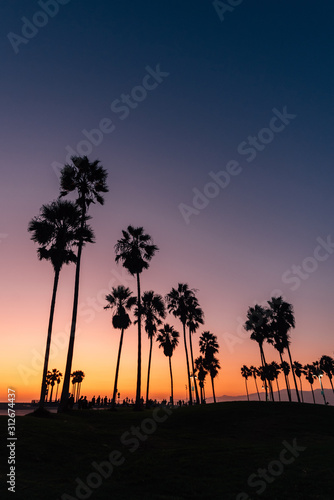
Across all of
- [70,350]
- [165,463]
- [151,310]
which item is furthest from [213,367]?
[165,463]

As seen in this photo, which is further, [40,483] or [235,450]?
[235,450]

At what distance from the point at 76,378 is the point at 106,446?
2557 inches

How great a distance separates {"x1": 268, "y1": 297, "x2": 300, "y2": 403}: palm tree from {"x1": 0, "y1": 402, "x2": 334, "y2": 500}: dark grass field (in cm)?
3845

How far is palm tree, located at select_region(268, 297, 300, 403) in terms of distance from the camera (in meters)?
58.2

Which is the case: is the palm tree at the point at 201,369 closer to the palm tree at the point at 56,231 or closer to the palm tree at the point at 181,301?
the palm tree at the point at 181,301

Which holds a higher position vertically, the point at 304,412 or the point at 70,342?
the point at 70,342

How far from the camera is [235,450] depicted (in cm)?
1423

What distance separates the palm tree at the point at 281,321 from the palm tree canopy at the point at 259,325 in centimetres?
166

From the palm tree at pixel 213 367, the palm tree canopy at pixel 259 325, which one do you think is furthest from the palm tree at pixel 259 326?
the palm tree at pixel 213 367

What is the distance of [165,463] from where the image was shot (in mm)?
12062

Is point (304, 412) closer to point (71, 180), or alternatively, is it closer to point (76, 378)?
point (71, 180)

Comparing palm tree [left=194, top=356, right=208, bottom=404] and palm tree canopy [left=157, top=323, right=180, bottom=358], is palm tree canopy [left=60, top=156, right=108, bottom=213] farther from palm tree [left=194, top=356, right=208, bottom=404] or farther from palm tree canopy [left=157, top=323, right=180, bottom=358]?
palm tree [left=194, top=356, right=208, bottom=404]

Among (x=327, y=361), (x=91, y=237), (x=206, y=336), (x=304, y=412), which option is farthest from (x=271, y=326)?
(x=327, y=361)

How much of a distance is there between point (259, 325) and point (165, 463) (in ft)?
178
